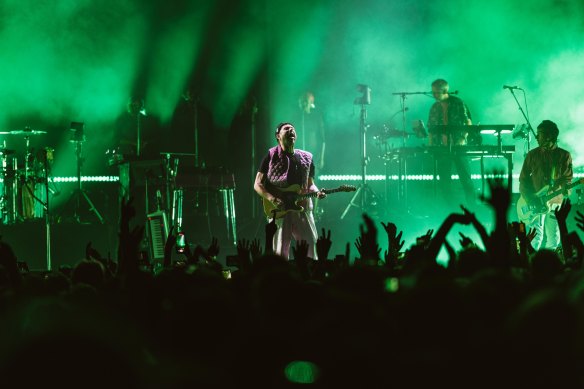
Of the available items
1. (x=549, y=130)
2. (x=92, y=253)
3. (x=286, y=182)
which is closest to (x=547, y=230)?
(x=549, y=130)

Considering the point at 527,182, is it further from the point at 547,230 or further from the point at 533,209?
the point at 547,230

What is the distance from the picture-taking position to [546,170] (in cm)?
1045

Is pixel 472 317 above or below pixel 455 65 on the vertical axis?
below

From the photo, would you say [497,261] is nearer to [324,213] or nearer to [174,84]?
[324,213]

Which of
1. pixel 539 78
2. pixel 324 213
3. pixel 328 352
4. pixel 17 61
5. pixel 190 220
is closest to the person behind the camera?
pixel 328 352

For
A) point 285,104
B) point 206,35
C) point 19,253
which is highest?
point 206,35

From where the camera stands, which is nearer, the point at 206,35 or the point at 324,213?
the point at 324,213

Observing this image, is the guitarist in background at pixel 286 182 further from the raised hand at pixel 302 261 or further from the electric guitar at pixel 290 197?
the raised hand at pixel 302 261

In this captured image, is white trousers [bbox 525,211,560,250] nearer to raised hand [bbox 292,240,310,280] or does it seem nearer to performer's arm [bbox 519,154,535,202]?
performer's arm [bbox 519,154,535,202]

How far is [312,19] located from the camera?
15.3m

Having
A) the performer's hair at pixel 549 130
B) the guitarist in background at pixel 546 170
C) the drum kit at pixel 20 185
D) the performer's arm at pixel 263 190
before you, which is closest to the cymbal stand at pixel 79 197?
the drum kit at pixel 20 185

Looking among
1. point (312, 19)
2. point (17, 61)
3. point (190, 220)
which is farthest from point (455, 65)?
point (17, 61)

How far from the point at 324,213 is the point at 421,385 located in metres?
11.9

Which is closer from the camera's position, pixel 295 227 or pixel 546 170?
pixel 295 227
